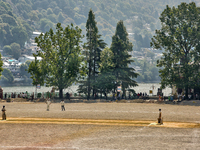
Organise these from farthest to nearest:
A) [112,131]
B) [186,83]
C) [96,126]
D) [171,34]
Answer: [171,34], [186,83], [96,126], [112,131]

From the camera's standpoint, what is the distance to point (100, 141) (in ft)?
72.2

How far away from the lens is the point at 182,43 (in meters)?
65.6

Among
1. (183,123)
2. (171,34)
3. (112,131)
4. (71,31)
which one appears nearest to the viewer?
(112,131)

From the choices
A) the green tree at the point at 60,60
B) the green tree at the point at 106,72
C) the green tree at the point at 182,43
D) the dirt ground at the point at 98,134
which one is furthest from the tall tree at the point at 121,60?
the dirt ground at the point at 98,134

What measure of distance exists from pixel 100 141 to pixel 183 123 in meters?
11.2

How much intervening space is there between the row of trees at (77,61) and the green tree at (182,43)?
966cm

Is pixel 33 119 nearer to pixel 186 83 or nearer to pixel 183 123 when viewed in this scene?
pixel 183 123

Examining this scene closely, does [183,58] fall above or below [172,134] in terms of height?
above

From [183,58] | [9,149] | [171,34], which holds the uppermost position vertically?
[171,34]

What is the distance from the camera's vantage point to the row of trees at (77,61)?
226ft

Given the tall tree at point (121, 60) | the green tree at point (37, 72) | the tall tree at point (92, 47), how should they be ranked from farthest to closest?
the tall tree at point (92, 47), the tall tree at point (121, 60), the green tree at point (37, 72)

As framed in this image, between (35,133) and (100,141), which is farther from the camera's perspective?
(35,133)

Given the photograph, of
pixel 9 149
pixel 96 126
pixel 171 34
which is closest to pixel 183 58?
pixel 171 34

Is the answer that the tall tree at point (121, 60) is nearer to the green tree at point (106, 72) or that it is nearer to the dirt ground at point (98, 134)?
the green tree at point (106, 72)
